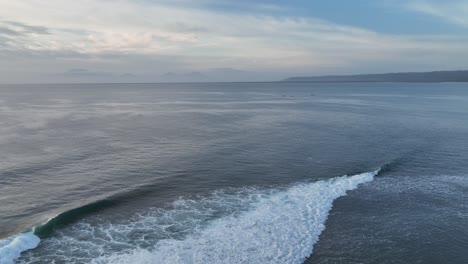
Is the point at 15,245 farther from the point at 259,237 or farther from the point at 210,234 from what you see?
the point at 259,237

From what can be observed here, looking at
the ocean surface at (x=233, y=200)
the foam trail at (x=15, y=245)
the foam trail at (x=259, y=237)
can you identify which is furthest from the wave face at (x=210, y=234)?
the foam trail at (x=15, y=245)

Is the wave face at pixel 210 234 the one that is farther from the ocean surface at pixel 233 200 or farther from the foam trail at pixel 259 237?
the ocean surface at pixel 233 200

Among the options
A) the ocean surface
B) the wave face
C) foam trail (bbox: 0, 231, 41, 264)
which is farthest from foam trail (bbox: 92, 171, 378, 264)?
foam trail (bbox: 0, 231, 41, 264)

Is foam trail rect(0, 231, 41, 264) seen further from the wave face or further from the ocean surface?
the wave face

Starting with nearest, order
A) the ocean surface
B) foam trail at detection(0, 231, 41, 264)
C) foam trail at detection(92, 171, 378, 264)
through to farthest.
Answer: foam trail at detection(0, 231, 41, 264)
foam trail at detection(92, 171, 378, 264)
the ocean surface

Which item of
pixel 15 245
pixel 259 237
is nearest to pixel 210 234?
pixel 259 237

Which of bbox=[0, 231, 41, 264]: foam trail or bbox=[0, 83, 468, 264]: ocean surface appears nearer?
bbox=[0, 231, 41, 264]: foam trail

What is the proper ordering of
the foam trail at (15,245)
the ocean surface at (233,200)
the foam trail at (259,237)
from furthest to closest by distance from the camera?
the ocean surface at (233,200) → the foam trail at (259,237) → the foam trail at (15,245)
